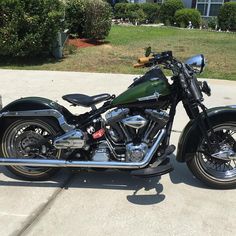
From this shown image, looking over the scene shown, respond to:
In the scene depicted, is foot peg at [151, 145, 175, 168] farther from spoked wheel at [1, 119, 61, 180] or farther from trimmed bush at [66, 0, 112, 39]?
trimmed bush at [66, 0, 112, 39]

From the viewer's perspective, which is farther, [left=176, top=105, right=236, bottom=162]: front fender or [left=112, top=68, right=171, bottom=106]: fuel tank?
[left=176, top=105, right=236, bottom=162]: front fender

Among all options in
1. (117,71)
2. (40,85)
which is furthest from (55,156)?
(117,71)

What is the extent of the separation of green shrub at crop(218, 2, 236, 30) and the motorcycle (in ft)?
63.2

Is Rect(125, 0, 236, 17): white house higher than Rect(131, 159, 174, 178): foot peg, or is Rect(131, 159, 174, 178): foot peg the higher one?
Rect(125, 0, 236, 17): white house

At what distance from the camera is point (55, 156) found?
3801 millimetres

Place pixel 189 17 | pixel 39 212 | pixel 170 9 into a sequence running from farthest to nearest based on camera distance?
pixel 170 9, pixel 189 17, pixel 39 212

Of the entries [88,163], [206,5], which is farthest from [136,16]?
[88,163]

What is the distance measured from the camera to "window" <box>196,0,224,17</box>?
27344 millimetres

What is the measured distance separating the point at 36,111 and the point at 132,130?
934 millimetres

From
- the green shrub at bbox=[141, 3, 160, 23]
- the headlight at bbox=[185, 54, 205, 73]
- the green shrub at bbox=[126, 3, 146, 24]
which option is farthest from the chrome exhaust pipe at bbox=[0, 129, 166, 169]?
the green shrub at bbox=[141, 3, 160, 23]

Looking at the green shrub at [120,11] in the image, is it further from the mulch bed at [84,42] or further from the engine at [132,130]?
the engine at [132,130]

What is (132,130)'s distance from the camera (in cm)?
357

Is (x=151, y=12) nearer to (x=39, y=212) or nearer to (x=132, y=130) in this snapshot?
(x=132, y=130)

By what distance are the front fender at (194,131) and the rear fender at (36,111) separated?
3.51 ft
